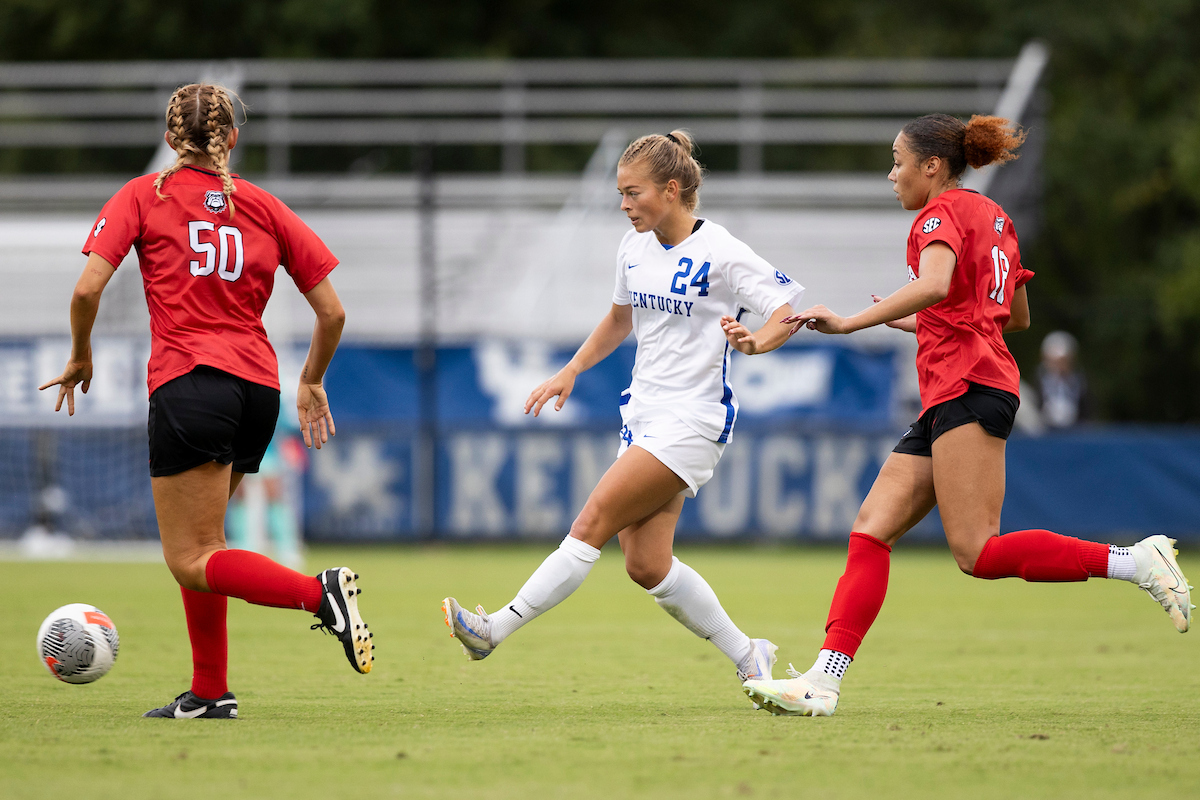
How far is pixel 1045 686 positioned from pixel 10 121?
23.1 meters

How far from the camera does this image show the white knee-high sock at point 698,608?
18.9 ft

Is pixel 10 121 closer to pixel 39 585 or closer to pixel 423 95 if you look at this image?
pixel 423 95

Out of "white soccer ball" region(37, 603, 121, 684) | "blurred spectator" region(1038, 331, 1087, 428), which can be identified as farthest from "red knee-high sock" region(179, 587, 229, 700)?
"blurred spectator" region(1038, 331, 1087, 428)

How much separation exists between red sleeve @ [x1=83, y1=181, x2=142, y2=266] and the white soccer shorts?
199 centimetres

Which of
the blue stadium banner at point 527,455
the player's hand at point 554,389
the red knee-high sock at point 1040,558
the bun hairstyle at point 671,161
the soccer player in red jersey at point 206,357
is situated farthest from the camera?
the blue stadium banner at point 527,455

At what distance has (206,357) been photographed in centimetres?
515

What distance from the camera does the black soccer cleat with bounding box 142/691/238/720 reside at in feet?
17.4

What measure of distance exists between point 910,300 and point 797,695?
149 cm

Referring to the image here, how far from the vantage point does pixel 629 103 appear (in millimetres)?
23578

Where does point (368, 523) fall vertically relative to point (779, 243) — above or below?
below

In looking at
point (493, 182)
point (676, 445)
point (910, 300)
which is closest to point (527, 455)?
point (493, 182)

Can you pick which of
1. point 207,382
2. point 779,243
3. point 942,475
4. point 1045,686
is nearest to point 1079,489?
point 779,243

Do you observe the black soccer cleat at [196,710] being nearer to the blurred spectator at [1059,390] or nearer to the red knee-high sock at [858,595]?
the red knee-high sock at [858,595]

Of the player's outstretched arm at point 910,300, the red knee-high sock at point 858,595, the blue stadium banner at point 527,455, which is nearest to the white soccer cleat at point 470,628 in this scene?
the red knee-high sock at point 858,595
